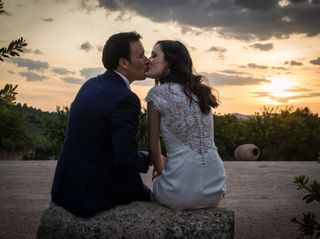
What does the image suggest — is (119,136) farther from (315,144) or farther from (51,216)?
(315,144)

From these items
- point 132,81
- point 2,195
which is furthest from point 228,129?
point 132,81

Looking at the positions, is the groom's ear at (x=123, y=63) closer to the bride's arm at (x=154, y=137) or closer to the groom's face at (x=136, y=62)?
the groom's face at (x=136, y=62)

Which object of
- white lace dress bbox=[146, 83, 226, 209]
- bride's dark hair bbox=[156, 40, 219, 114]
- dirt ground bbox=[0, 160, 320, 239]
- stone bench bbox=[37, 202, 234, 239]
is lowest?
dirt ground bbox=[0, 160, 320, 239]

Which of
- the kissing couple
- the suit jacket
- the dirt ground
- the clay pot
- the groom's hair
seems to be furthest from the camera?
the clay pot

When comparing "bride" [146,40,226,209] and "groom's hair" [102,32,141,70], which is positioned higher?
"groom's hair" [102,32,141,70]

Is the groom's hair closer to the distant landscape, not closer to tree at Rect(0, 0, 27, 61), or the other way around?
tree at Rect(0, 0, 27, 61)

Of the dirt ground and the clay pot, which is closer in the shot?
the dirt ground

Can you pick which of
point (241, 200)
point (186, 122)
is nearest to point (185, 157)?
point (186, 122)

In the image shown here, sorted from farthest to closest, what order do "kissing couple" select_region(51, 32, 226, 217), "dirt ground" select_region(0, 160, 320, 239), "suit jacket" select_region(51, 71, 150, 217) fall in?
"dirt ground" select_region(0, 160, 320, 239)
"kissing couple" select_region(51, 32, 226, 217)
"suit jacket" select_region(51, 71, 150, 217)

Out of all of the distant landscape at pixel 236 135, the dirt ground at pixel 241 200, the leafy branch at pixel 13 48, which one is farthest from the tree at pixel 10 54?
the distant landscape at pixel 236 135

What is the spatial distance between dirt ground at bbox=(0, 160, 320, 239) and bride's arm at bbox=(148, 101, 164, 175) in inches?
111

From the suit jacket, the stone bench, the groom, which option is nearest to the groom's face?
the groom

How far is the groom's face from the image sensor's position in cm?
386

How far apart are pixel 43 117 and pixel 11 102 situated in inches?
704
